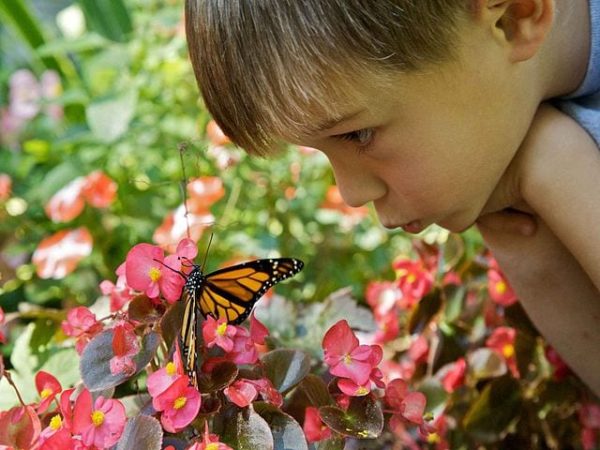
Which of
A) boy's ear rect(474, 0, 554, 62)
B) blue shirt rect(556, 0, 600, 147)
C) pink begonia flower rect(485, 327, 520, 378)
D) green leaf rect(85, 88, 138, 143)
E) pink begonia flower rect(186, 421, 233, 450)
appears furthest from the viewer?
green leaf rect(85, 88, 138, 143)

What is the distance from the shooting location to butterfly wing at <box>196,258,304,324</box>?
940 mm

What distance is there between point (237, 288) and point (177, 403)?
147mm

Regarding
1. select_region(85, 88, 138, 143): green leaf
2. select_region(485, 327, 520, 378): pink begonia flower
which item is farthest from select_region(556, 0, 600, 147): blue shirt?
select_region(85, 88, 138, 143): green leaf

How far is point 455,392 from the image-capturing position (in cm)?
133

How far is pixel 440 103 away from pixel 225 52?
0.78ft

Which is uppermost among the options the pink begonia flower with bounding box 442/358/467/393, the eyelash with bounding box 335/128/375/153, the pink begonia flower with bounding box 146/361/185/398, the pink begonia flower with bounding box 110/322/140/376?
the eyelash with bounding box 335/128/375/153

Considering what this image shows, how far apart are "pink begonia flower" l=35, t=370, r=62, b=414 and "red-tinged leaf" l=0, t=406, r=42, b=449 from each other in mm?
24

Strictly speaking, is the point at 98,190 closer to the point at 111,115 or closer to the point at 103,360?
the point at 111,115

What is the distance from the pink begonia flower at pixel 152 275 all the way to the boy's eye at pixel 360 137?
250mm

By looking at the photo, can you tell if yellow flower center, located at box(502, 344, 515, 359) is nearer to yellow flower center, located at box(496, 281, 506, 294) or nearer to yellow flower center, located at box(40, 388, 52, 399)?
yellow flower center, located at box(496, 281, 506, 294)

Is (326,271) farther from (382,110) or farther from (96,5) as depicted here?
(96,5)

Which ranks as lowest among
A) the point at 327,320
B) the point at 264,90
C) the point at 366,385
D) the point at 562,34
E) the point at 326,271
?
the point at 326,271

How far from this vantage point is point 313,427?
1.02 m

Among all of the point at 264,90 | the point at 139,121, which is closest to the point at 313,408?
the point at 264,90
